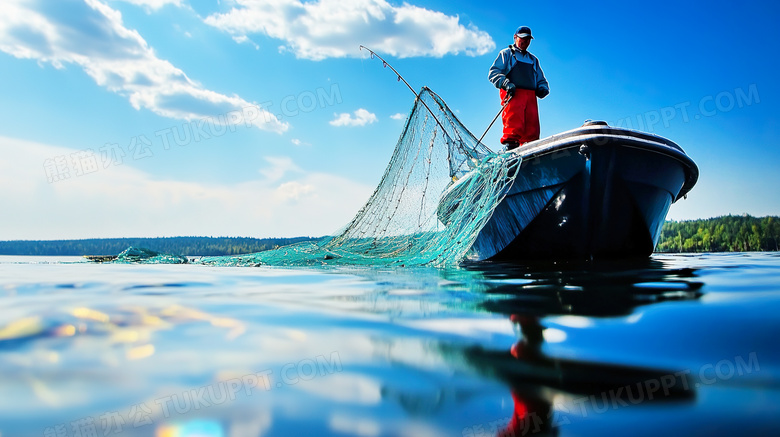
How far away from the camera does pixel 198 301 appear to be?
2.80 m

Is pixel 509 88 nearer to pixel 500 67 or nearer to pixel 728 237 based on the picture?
pixel 500 67

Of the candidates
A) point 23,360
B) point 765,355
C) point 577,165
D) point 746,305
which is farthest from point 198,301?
point 577,165

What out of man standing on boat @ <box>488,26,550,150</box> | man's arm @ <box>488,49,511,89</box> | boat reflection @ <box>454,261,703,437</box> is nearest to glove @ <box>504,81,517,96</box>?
man standing on boat @ <box>488,26,550,150</box>

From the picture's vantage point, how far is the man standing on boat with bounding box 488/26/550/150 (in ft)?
22.8

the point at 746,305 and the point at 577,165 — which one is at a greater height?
the point at 577,165

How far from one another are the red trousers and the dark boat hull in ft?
2.93

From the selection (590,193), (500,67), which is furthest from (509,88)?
(590,193)

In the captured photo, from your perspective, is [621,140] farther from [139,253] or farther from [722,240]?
[722,240]

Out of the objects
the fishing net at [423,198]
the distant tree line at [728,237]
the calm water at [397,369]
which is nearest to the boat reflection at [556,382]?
the calm water at [397,369]

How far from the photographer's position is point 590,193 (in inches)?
230

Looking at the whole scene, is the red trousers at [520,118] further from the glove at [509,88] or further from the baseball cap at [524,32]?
the baseball cap at [524,32]

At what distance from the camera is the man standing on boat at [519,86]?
22.8ft

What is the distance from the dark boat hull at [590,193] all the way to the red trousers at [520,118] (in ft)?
2.93

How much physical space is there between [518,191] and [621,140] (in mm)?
1613
